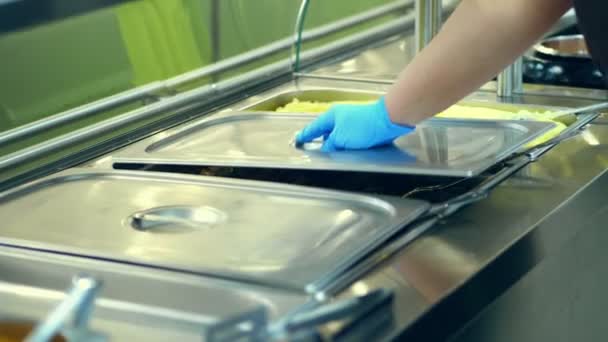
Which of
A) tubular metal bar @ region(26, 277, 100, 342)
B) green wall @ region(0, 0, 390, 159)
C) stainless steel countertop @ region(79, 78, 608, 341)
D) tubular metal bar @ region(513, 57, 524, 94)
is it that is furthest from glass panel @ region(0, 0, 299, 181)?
tubular metal bar @ region(26, 277, 100, 342)

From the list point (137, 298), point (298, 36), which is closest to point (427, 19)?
point (298, 36)

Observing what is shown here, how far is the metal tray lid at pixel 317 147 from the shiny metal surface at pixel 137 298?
0.33 metres

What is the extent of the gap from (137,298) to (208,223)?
228 millimetres

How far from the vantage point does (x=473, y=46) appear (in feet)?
4.08

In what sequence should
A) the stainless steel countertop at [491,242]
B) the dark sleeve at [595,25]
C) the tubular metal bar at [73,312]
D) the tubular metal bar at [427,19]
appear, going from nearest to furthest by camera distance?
the tubular metal bar at [73,312] < the stainless steel countertop at [491,242] < the dark sleeve at [595,25] < the tubular metal bar at [427,19]

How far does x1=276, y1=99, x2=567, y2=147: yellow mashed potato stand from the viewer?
1.44 m

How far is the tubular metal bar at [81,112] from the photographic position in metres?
1.40

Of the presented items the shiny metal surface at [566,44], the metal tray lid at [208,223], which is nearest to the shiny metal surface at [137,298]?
the metal tray lid at [208,223]

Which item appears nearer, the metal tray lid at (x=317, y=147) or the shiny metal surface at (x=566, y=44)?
the metal tray lid at (x=317, y=147)

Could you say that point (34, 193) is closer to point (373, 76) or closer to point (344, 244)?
point (344, 244)

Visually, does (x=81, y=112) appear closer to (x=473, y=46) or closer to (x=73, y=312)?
(x=473, y=46)

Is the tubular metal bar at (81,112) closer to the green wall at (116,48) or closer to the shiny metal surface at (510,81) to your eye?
the green wall at (116,48)

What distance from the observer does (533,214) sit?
3.80ft

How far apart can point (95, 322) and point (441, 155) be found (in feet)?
1.84
